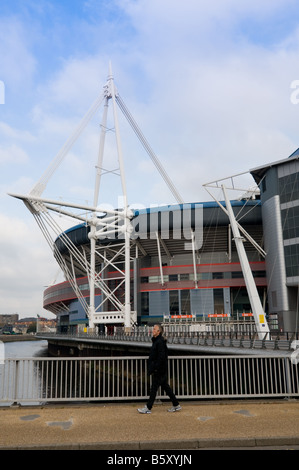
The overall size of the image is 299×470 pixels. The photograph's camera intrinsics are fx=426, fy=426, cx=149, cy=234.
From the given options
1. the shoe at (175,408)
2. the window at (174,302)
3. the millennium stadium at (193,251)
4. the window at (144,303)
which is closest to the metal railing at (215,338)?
the millennium stadium at (193,251)

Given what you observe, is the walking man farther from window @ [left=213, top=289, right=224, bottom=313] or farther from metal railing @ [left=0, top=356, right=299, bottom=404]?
window @ [left=213, top=289, right=224, bottom=313]

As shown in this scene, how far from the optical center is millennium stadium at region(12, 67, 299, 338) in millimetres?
46938

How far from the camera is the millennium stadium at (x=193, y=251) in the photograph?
46938 mm

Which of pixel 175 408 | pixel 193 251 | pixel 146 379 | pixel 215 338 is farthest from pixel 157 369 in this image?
pixel 193 251

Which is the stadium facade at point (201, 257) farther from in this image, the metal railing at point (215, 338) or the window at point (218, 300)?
the metal railing at point (215, 338)

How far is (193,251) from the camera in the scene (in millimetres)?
59250

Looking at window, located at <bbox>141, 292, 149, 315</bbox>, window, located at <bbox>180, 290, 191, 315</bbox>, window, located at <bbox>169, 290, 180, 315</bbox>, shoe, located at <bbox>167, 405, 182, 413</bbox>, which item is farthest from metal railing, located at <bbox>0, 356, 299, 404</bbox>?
window, located at <bbox>141, 292, 149, 315</bbox>

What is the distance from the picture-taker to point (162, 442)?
657 centimetres

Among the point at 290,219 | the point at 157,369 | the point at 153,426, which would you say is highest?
the point at 290,219

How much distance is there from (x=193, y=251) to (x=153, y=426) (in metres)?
52.0

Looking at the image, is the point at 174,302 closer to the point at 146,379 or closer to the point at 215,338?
the point at 215,338

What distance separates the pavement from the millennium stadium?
35.7m

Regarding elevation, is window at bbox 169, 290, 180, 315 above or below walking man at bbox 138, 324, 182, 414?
above
